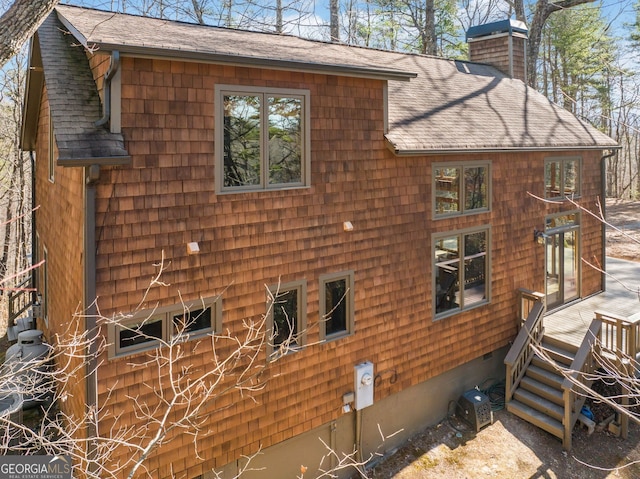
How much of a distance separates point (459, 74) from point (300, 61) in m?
7.16

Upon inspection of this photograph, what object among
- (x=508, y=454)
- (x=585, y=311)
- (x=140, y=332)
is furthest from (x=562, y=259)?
(x=140, y=332)

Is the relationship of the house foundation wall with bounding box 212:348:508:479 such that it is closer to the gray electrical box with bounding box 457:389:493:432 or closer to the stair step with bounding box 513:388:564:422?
the gray electrical box with bounding box 457:389:493:432

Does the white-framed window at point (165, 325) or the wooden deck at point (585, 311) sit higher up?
the white-framed window at point (165, 325)

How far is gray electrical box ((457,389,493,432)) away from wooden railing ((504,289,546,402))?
62 cm

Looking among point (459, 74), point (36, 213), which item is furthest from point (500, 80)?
point (36, 213)

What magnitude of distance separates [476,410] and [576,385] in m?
1.79

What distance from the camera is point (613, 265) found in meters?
15.8

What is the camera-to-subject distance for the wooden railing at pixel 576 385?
842cm

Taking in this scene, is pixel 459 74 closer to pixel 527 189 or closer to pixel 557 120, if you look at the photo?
pixel 557 120

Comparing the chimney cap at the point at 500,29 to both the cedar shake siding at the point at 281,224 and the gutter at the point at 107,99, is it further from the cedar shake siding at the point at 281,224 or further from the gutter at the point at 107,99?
the gutter at the point at 107,99

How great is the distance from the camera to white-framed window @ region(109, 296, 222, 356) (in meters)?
5.50

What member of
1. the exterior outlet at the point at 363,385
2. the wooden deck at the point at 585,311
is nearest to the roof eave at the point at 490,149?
the wooden deck at the point at 585,311

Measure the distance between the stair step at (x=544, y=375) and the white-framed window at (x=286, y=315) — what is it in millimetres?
5188

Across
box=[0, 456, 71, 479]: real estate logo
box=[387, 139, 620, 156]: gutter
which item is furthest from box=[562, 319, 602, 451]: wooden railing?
box=[0, 456, 71, 479]: real estate logo
